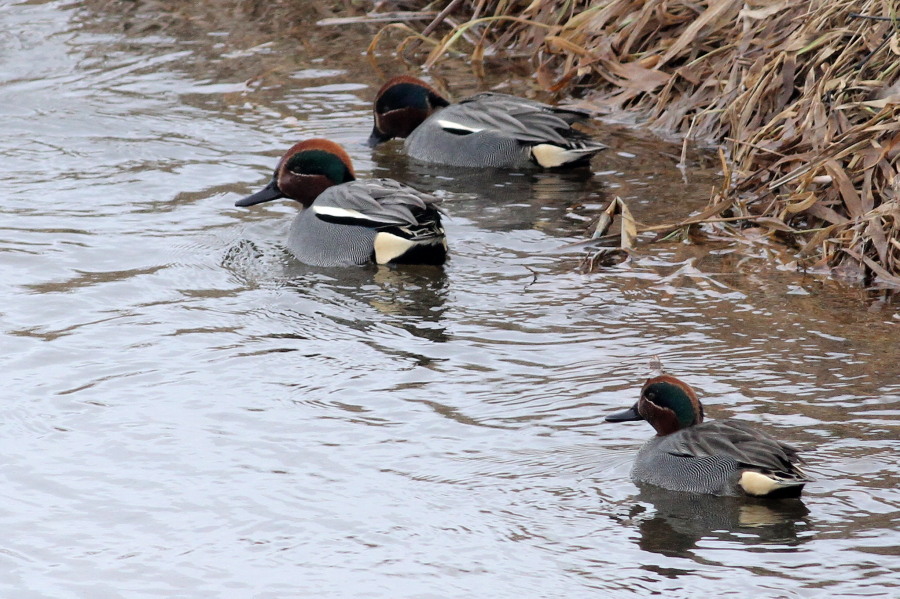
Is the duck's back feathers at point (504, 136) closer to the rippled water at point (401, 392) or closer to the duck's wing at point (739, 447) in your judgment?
the rippled water at point (401, 392)

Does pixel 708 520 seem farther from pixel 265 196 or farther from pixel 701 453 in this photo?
pixel 265 196

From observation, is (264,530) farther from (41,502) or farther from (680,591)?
(680,591)

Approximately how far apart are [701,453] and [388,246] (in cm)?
337

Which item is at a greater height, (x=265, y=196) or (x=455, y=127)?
(x=455, y=127)

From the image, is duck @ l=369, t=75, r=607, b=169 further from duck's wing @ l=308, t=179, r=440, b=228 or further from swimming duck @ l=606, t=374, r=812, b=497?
swimming duck @ l=606, t=374, r=812, b=497

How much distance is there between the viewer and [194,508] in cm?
536

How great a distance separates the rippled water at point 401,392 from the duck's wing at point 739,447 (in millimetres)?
184

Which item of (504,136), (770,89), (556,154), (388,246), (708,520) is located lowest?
(708,520)

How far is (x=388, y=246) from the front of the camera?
27.2 feet

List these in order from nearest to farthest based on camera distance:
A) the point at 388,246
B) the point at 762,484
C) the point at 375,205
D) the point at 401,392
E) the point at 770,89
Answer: the point at 762,484, the point at 401,392, the point at 388,246, the point at 375,205, the point at 770,89

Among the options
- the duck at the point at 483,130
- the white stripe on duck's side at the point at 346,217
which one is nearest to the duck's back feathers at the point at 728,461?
the white stripe on duck's side at the point at 346,217

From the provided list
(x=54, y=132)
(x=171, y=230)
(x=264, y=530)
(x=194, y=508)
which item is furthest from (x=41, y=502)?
(x=54, y=132)

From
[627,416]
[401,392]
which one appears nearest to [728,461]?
[627,416]

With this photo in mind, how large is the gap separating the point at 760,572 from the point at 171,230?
17.4 feet
